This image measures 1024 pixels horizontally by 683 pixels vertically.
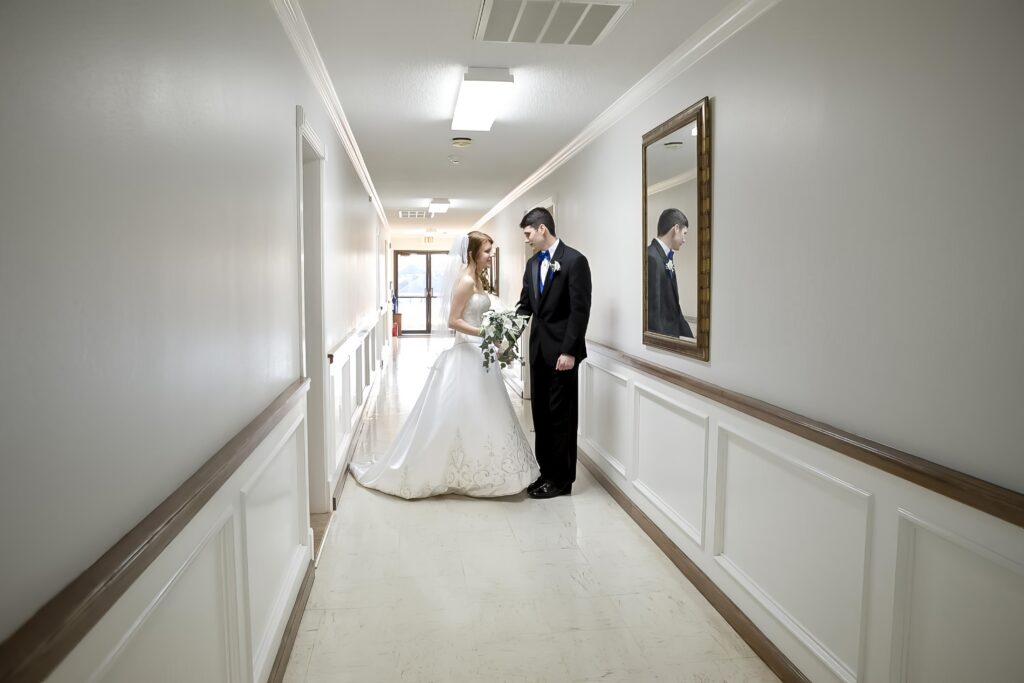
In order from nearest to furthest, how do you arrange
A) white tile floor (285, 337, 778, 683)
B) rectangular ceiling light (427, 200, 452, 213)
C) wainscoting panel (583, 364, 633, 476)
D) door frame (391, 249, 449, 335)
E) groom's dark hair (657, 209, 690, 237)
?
1. white tile floor (285, 337, 778, 683)
2. groom's dark hair (657, 209, 690, 237)
3. wainscoting panel (583, 364, 633, 476)
4. rectangular ceiling light (427, 200, 452, 213)
5. door frame (391, 249, 449, 335)

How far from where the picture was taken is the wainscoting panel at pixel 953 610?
57.5 inches

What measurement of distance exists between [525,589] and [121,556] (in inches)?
84.1

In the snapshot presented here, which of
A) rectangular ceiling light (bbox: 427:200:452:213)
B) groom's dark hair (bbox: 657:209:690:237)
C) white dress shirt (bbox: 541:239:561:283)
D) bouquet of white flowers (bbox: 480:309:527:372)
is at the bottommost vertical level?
bouquet of white flowers (bbox: 480:309:527:372)

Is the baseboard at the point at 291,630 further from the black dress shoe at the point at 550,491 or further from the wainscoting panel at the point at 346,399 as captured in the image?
the black dress shoe at the point at 550,491

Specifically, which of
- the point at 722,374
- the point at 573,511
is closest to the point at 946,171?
the point at 722,374

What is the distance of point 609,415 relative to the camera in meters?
4.48

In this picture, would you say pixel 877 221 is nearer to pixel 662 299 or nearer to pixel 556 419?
pixel 662 299

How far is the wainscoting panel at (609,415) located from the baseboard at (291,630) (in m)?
1.92

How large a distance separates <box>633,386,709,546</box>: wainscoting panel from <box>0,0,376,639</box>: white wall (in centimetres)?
191

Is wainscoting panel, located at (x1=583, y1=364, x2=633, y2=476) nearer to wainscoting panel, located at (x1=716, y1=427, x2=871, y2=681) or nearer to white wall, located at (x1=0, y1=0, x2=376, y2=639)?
wainscoting panel, located at (x1=716, y1=427, x2=871, y2=681)

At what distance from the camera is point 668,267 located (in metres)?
3.39

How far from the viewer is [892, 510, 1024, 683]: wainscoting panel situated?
146 centimetres

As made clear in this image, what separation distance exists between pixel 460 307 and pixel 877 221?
9.33 feet

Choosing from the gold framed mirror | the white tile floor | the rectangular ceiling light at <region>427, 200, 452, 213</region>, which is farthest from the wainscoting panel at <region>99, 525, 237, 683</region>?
the rectangular ceiling light at <region>427, 200, 452, 213</region>
